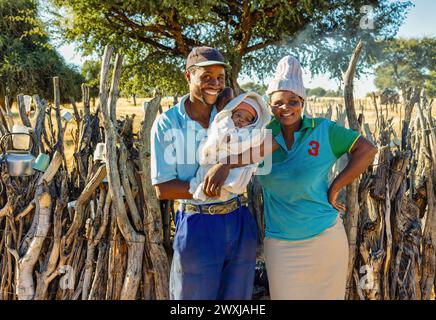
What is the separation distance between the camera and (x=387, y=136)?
317 cm

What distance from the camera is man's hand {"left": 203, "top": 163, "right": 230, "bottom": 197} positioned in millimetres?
1995

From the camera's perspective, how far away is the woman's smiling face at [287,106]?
2.26 m

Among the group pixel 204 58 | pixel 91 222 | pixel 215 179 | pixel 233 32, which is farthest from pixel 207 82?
pixel 233 32

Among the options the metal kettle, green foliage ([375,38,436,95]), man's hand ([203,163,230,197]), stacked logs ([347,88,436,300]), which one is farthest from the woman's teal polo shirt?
green foliage ([375,38,436,95])

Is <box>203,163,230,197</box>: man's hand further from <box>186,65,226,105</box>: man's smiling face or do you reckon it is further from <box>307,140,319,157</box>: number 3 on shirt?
<box>307,140,319,157</box>: number 3 on shirt

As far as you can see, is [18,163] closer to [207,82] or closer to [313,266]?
[207,82]

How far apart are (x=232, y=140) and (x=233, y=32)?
34.5ft

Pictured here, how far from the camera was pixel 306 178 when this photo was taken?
2.22 meters

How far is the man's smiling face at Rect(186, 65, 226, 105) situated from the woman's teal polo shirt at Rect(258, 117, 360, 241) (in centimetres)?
41

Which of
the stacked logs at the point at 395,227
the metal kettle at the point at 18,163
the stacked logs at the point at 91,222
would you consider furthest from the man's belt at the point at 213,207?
the metal kettle at the point at 18,163

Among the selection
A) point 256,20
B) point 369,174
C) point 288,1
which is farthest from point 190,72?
point 256,20

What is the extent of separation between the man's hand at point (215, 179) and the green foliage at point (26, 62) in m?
14.5

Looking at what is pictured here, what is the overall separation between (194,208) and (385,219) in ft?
4.88
